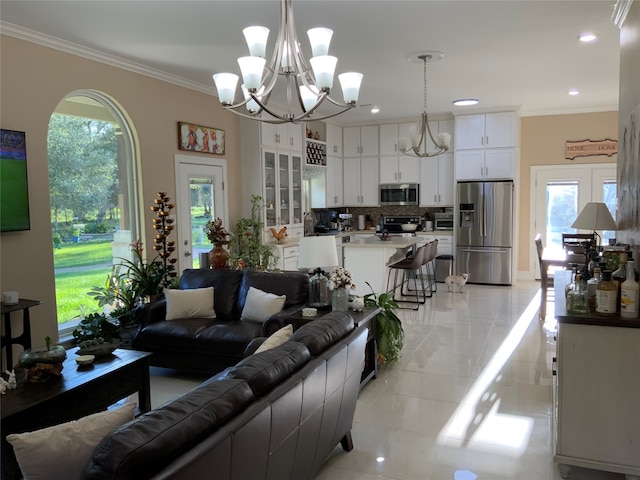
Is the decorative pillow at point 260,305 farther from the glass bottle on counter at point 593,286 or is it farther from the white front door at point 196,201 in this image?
the glass bottle on counter at point 593,286

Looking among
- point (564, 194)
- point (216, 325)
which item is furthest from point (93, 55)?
point (564, 194)

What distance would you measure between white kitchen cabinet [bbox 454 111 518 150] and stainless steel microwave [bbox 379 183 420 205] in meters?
1.08

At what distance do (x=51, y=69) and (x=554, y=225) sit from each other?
7.67 meters

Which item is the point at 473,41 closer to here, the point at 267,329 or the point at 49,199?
the point at 267,329

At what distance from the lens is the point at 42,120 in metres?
4.27

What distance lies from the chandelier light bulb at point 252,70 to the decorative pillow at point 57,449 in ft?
6.47

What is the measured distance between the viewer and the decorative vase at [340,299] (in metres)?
3.88

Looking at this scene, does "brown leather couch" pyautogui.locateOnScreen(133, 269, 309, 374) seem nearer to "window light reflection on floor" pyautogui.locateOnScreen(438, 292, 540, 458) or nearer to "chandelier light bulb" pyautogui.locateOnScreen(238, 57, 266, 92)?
"window light reflection on floor" pyautogui.locateOnScreen(438, 292, 540, 458)

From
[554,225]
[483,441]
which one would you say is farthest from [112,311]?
[554,225]

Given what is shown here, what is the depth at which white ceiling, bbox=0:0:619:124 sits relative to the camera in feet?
12.1

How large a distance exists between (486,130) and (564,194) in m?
1.71

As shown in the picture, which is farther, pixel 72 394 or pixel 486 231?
pixel 486 231

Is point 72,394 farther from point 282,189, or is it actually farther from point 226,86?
point 282,189

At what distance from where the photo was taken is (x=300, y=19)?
3916 mm
